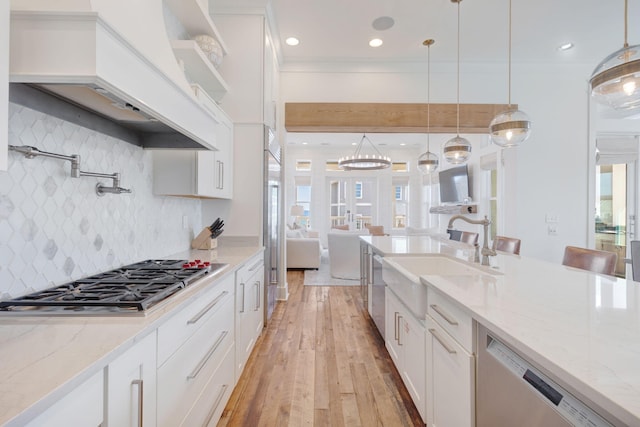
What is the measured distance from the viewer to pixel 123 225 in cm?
177

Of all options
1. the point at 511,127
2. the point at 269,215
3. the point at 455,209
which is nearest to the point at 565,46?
the point at 511,127

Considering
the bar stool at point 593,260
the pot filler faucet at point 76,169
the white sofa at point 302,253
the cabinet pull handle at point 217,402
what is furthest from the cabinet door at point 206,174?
the white sofa at point 302,253

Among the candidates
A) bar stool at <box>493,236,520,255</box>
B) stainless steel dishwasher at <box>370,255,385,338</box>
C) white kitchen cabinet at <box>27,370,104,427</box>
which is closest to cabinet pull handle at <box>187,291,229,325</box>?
white kitchen cabinet at <box>27,370,104,427</box>

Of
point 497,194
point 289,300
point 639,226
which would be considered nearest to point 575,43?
point 497,194

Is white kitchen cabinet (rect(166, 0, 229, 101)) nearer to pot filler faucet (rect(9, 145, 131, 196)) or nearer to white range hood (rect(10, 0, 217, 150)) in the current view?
white range hood (rect(10, 0, 217, 150))

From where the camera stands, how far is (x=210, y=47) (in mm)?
2383

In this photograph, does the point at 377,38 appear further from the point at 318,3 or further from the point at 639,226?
the point at 639,226

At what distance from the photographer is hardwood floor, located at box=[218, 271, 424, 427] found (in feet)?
5.82

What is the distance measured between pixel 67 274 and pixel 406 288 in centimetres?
179

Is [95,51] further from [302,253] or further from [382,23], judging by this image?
[302,253]

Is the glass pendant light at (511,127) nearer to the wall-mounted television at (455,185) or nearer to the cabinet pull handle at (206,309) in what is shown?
the cabinet pull handle at (206,309)

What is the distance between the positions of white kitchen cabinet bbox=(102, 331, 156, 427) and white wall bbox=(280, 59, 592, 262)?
149 inches

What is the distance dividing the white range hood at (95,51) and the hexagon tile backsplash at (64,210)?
22 cm

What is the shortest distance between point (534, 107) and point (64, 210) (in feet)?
17.4
